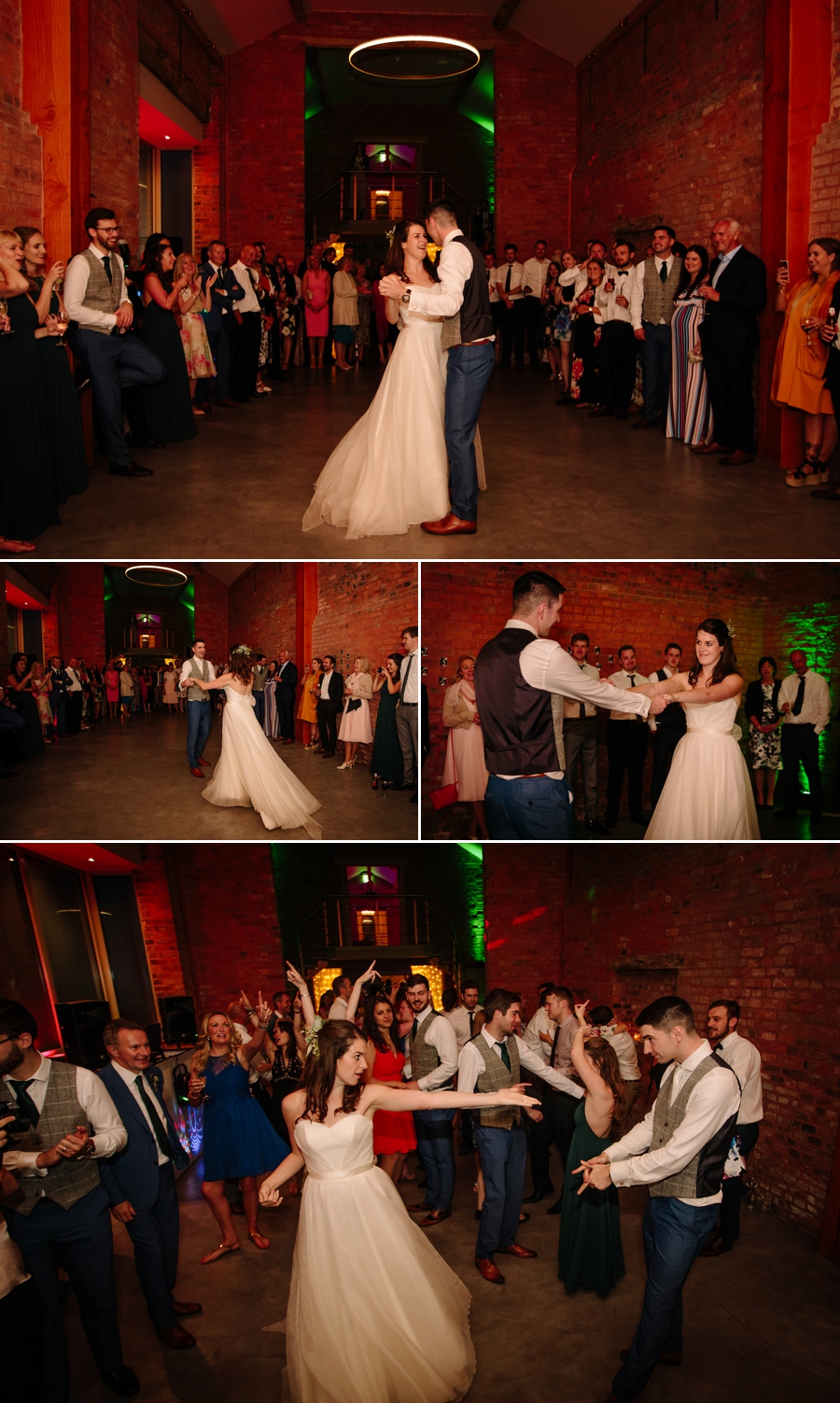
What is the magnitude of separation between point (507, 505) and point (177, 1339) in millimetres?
4289

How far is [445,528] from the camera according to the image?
5.35m

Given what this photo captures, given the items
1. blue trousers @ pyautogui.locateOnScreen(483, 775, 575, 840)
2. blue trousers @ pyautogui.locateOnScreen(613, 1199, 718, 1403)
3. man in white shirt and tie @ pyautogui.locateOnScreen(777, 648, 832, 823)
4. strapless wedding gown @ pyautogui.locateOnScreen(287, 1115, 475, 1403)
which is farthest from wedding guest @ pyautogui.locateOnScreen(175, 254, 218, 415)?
blue trousers @ pyautogui.locateOnScreen(613, 1199, 718, 1403)

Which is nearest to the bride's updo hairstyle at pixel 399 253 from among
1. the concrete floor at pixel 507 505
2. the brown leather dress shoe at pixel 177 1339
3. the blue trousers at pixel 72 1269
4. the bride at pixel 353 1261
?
the concrete floor at pixel 507 505

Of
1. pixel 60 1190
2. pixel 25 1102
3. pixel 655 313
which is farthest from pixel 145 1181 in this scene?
pixel 655 313

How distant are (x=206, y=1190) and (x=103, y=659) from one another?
239 centimetres

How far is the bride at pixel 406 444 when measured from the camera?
5262 millimetres

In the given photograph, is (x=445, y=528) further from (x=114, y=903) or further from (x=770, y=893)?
(x=114, y=903)

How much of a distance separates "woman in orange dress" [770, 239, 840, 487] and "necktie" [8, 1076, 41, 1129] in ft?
18.2

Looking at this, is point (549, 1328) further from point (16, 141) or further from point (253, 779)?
point (16, 141)

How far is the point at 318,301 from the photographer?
11.3 m

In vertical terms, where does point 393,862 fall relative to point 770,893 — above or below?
below

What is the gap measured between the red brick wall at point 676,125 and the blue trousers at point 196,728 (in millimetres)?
6113

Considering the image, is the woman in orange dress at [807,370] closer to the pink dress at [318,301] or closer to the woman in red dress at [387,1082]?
the woman in red dress at [387,1082]

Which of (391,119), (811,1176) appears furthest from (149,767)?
(391,119)
